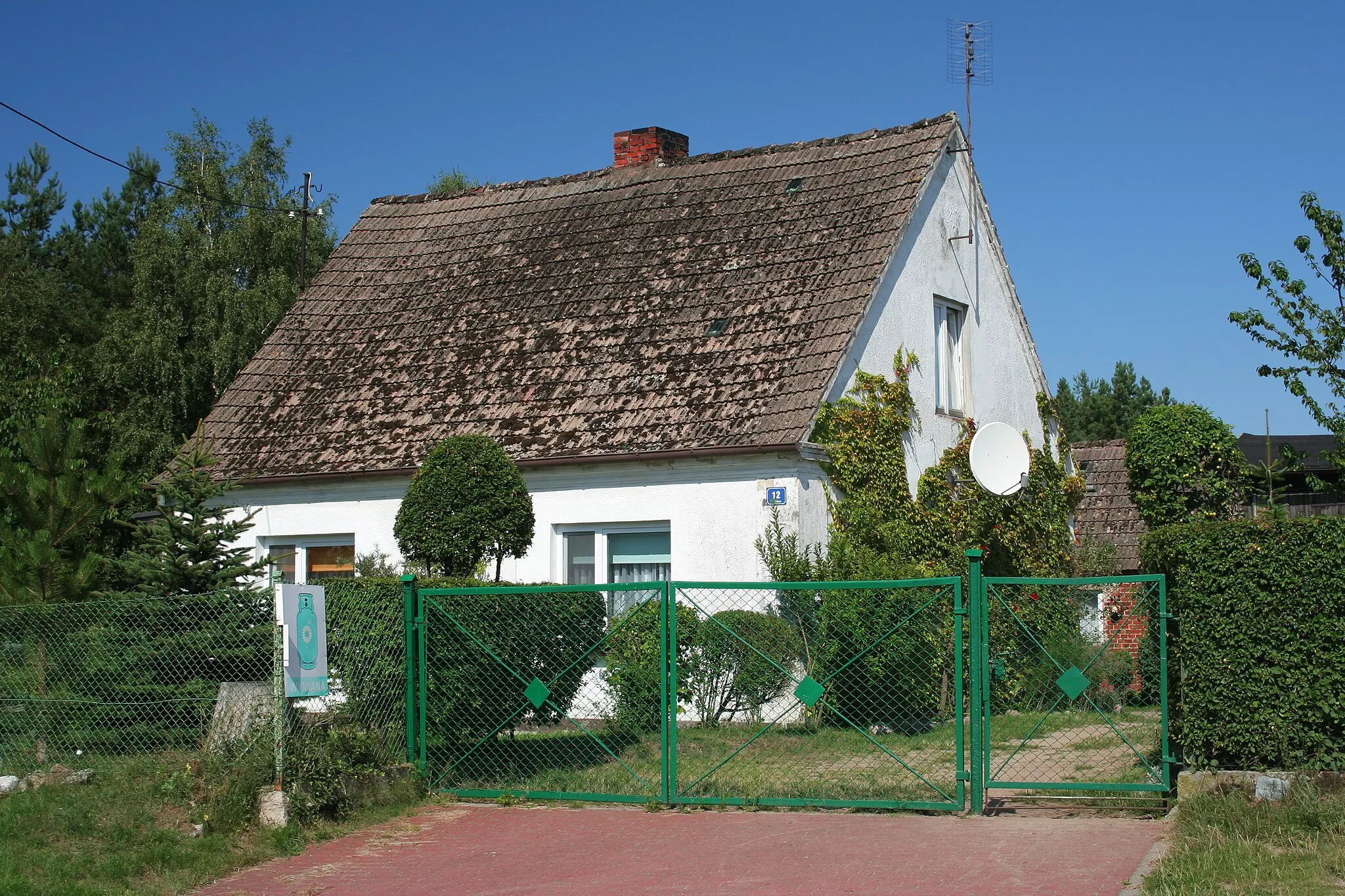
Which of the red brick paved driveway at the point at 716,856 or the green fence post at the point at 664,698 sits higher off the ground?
the green fence post at the point at 664,698

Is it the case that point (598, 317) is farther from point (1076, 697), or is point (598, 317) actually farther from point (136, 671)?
point (1076, 697)

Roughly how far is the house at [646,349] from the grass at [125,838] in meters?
6.18

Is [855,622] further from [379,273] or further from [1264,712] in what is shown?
[379,273]

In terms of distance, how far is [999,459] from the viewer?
51.9ft

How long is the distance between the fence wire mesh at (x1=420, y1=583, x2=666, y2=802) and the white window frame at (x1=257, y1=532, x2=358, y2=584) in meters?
6.51

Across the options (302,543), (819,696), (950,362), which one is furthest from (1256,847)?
(302,543)

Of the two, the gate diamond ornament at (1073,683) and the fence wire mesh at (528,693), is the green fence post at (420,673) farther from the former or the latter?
the gate diamond ornament at (1073,683)

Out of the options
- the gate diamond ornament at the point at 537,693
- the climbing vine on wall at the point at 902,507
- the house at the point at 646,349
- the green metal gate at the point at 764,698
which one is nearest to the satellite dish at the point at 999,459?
the climbing vine on wall at the point at 902,507

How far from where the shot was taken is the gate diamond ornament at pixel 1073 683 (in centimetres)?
948

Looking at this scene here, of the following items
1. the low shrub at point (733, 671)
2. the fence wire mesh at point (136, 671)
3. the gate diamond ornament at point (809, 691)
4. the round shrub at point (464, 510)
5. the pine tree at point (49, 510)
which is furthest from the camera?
the round shrub at point (464, 510)

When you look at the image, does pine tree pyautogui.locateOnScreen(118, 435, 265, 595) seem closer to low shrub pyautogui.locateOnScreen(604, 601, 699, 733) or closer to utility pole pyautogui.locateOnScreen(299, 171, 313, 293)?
low shrub pyautogui.locateOnScreen(604, 601, 699, 733)

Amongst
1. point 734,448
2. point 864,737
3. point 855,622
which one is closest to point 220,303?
point 734,448

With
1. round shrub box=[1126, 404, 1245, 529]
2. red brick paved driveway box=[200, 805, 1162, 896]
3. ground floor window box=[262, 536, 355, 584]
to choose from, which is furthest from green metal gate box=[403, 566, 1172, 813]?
ground floor window box=[262, 536, 355, 584]

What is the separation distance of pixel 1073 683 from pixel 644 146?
13.0 m
